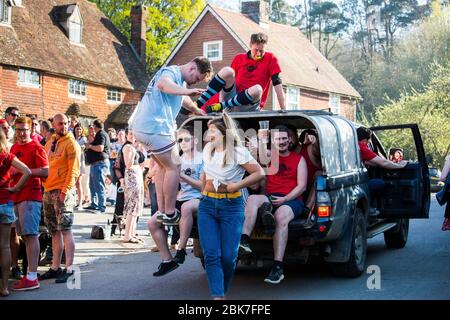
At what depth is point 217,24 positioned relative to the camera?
138 ft

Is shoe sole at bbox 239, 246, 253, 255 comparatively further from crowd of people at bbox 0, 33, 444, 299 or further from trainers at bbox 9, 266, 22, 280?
trainers at bbox 9, 266, 22, 280

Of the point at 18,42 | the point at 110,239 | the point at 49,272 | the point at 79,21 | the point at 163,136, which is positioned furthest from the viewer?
the point at 79,21

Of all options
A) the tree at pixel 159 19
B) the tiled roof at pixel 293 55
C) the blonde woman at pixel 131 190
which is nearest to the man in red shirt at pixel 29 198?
the blonde woman at pixel 131 190

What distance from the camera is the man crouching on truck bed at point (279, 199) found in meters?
7.74

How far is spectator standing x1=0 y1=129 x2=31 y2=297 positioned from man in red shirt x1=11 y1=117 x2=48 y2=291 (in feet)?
1.29

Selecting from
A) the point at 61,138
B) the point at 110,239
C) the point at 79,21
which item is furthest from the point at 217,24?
the point at 61,138

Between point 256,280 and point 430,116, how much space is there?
37.5 m

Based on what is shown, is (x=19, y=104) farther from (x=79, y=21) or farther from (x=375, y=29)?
(x=375, y=29)

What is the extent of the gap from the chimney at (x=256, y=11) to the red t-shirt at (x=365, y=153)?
1416 inches

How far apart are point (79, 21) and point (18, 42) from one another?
6.60 meters

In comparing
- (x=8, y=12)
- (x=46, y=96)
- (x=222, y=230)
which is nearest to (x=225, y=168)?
(x=222, y=230)

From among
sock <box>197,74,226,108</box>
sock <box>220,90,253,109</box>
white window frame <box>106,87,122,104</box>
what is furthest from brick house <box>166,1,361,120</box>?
sock <box>197,74,226,108</box>

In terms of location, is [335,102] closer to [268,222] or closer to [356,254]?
[356,254]

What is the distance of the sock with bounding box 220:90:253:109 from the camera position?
8.94m
